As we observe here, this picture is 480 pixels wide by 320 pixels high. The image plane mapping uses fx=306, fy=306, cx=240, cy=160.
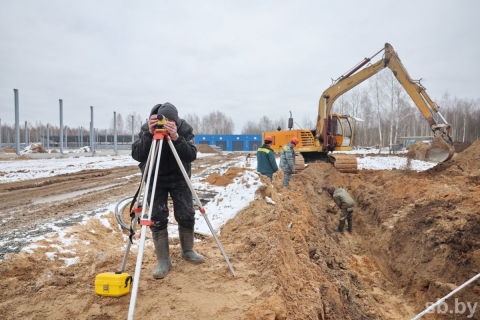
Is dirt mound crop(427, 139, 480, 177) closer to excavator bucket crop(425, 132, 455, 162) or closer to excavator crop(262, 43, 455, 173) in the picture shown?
excavator bucket crop(425, 132, 455, 162)

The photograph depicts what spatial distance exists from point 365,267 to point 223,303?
17.0 ft

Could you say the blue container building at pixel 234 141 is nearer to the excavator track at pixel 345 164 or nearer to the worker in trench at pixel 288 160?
the excavator track at pixel 345 164

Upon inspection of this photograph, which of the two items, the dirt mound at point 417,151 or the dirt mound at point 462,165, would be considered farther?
the dirt mound at point 417,151

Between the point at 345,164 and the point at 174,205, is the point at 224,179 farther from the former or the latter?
the point at 174,205

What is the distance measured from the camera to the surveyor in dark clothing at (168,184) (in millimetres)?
3391

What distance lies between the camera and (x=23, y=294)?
334cm

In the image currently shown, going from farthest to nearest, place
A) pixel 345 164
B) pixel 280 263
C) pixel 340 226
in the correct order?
pixel 345 164, pixel 340 226, pixel 280 263

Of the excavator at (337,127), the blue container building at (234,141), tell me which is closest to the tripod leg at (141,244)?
the excavator at (337,127)

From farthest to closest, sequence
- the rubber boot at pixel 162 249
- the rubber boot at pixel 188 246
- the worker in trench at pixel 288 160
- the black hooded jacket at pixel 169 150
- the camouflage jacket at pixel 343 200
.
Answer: the worker in trench at pixel 288 160, the camouflage jacket at pixel 343 200, the rubber boot at pixel 188 246, the rubber boot at pixel 162 249, the black hooded jacket at pixel 169 150

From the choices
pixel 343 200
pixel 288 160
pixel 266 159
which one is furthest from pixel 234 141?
pixel 343 200

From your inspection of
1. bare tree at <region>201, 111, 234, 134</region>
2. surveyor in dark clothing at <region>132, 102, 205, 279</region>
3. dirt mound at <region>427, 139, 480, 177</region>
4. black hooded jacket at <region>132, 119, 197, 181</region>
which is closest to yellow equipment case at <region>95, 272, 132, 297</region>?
surveyor in dark clothing at <region>132, 102, 205, 279</region>

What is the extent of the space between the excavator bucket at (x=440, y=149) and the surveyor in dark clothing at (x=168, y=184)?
1185 centimetres

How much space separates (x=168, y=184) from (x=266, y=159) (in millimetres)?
5417

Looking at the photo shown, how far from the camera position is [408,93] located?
13.3m
